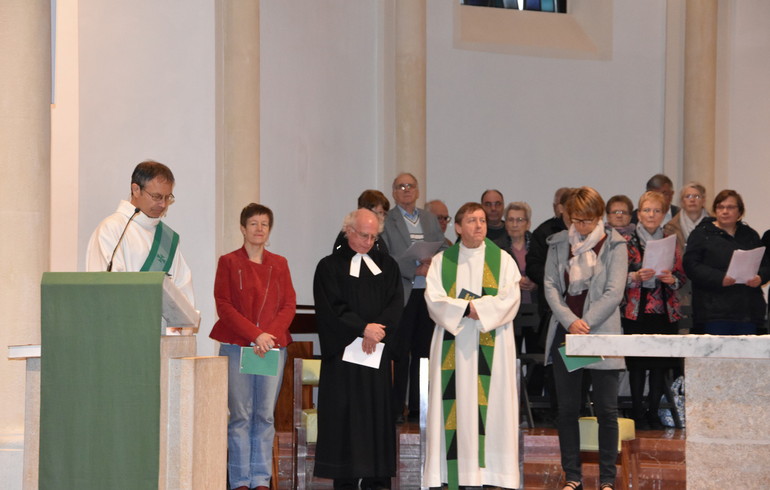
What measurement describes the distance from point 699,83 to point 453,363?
5.72 metres

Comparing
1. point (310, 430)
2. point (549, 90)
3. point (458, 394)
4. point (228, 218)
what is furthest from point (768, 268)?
point (549, 90)

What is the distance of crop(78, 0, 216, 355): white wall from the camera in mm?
7145

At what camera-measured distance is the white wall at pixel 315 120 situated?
29.2 feet

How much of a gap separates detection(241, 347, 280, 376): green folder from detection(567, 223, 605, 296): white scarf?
1801mm

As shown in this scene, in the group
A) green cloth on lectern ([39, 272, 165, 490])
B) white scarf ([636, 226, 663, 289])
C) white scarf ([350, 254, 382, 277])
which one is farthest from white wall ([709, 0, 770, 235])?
green cloth on lectern ([39, 272, 165, 490])

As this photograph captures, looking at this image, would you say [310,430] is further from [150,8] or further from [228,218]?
[150,8]

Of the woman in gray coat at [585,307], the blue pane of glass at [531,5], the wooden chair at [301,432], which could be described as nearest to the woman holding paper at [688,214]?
the woman in gray coat at [585,307]

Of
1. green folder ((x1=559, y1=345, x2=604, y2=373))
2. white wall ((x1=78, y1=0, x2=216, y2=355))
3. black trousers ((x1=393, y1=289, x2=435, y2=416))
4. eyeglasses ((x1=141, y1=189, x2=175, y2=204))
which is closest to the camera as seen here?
eyeglasses ((x1=141, y1=189, x2=175, y2=204))

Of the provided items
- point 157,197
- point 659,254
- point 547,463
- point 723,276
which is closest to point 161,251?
point 157,197

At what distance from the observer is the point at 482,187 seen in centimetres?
1065

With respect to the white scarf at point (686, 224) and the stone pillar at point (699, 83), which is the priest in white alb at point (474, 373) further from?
the stone pillar at point (699, 83)

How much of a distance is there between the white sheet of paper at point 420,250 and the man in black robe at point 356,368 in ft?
2.57

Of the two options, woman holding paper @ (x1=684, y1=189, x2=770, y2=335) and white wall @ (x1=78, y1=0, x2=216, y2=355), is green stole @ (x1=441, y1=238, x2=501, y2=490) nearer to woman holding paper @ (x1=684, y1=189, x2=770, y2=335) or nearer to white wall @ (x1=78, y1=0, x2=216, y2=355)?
woman holding paper @ (x1=684, y1=189, x2=770, y2=335)

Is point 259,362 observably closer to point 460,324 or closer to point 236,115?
point 460,324
